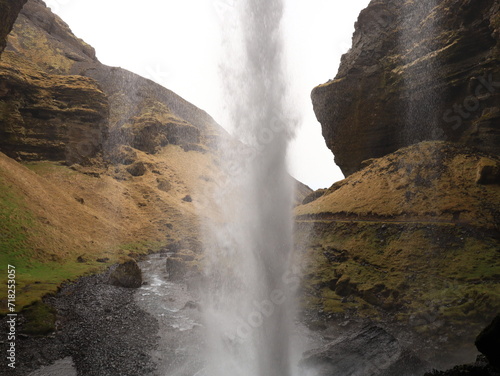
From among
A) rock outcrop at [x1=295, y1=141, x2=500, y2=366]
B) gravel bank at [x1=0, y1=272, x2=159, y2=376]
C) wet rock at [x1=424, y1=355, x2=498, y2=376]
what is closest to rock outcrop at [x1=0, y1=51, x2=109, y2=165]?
gravel bank at [x1=0, y1=272, x2=159, y2=376]

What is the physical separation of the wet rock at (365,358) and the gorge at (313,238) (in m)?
0.07

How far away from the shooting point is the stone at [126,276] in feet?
81.9

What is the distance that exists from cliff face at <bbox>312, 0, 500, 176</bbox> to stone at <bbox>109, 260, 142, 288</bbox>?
27.4m

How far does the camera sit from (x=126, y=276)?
25219 mm

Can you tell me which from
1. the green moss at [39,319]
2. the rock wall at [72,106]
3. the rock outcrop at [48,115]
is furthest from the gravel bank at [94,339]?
the rock wall at [72,106]

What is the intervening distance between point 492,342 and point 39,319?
19480 mm

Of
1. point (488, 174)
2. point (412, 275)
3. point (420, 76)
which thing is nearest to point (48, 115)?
point (420, 76)

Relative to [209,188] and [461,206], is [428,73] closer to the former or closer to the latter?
[461,206]

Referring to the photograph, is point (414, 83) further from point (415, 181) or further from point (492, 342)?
point (492, 342)

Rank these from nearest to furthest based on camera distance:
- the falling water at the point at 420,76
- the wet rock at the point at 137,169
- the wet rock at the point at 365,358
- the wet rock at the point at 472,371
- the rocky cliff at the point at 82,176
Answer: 1. the wet rock at the point at 472,371
2. the wet rock at the point at 365,358
3. the rocky cliff at the point at 82,176
4. the falling water at the point at 420,76
5. the wet rock at the point at 137,169

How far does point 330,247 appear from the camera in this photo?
23781 mm

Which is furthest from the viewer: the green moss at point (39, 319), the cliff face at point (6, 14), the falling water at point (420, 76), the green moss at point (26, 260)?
the cliff face at point (6, 14)

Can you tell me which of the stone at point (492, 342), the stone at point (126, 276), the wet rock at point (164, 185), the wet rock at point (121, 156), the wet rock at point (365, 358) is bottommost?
the stone at point (126, 276)

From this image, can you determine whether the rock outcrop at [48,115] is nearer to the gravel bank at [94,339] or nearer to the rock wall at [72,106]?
the rock wall at [72,106]
